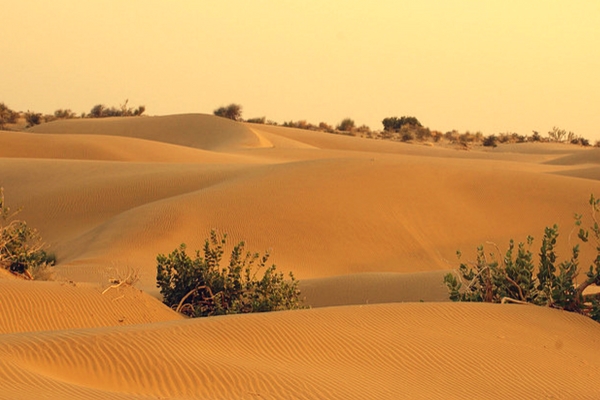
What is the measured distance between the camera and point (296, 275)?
63.7 ft

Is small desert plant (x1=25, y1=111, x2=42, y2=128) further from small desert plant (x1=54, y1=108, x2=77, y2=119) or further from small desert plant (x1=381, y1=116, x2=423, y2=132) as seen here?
small desert plant (x1=381, y1=116, x2=423, y2=132)

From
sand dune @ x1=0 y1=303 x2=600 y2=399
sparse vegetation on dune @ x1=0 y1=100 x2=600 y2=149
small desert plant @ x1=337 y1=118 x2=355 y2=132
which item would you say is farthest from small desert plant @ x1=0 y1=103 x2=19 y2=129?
sand dune @ x1=0 y1=303 x2=600 y2=399

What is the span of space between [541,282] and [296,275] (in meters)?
8.95

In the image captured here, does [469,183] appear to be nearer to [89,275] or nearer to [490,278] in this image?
[89,275]

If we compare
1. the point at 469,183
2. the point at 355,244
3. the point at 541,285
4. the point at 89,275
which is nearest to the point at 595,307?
the point at 541,285

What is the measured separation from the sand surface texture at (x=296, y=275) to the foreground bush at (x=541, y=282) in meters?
0.34

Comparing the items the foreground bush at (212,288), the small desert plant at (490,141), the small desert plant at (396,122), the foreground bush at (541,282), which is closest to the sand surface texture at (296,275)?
the foreground bush at (541,282)

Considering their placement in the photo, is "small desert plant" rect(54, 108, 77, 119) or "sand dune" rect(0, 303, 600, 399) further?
"small desert plant" rect(54, 108, 77, 119)

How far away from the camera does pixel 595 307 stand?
33.6ft

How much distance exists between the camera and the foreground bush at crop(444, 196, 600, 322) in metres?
10.5

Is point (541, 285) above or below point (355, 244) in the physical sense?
above

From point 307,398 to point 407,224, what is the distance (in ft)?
59.8

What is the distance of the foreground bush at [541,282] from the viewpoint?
10.5 m

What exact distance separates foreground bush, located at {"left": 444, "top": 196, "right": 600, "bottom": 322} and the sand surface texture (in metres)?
0.34
